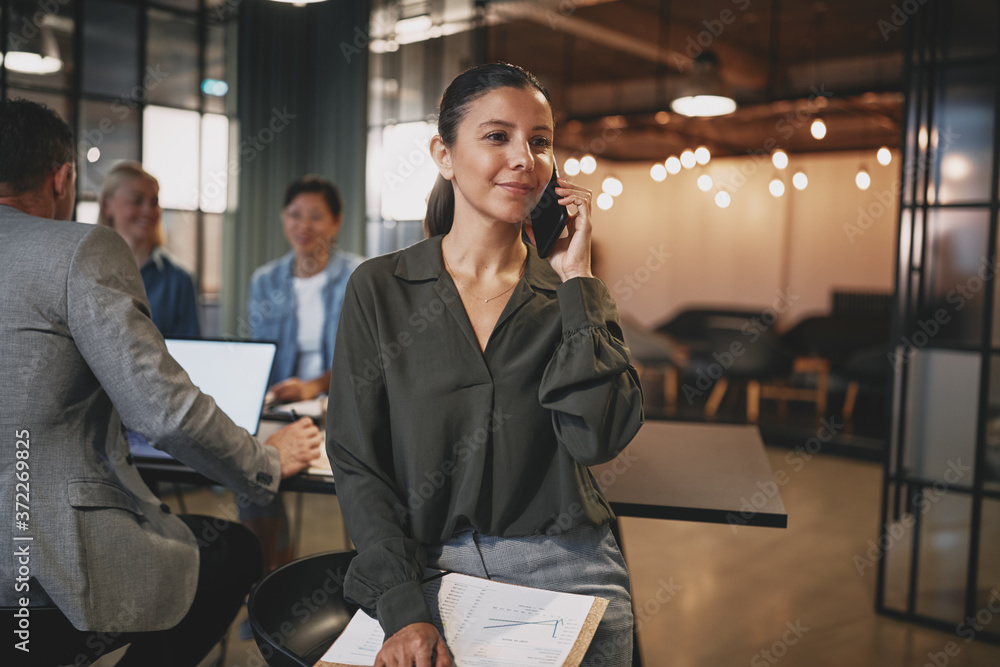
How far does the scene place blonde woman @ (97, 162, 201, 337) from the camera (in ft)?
10.9

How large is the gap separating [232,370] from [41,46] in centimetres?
382

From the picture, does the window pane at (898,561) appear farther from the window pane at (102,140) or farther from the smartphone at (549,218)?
the window pane at (102,140)

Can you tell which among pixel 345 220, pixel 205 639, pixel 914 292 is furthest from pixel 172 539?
pixel 345 220

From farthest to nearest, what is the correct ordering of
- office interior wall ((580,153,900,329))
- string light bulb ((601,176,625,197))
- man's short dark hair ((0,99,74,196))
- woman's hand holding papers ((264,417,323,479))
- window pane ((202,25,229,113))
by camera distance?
office interior wall ((580,153,900,329)) < string light bulb ((601,176,625,197)) < window pane ((202,25,229,113)) < woman's hand holding papers ((264,417,323,479)) < man's short dark hair ((0,99,74,196))

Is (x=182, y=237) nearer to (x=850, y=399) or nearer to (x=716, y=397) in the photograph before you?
(x=716, y=397)

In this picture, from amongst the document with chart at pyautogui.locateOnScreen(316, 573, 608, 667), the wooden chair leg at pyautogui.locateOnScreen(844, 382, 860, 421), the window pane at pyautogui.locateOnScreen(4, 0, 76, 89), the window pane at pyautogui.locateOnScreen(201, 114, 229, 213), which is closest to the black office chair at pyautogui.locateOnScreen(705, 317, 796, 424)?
the wooden chair leg at pyautogui.locateOnScreen(844, 382, 860, 421)

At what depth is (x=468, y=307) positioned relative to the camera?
4.87ft

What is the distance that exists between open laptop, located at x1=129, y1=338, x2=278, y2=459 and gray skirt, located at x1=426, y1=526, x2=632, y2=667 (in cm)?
94

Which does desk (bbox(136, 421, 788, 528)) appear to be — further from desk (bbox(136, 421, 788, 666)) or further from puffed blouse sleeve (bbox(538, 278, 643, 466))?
puffed blouse sleeve (bbox(538, 278, 643, 466))

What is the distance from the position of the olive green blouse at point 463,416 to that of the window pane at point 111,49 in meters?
4.66

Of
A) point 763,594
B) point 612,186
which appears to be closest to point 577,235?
point 763,594

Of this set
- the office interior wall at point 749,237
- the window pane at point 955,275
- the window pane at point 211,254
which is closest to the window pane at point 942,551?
the window pane at point 955,275

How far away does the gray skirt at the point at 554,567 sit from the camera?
1.40 metres

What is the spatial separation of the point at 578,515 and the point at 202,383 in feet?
4.14
